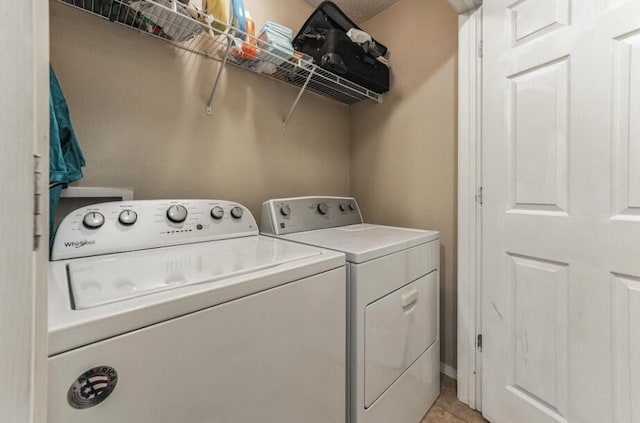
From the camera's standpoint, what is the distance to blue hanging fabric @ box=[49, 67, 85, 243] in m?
0.91

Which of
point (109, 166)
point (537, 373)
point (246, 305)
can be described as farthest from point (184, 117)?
point (537, 373)

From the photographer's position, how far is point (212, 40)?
4.56 feet

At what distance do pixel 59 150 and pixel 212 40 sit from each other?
0.86 metres

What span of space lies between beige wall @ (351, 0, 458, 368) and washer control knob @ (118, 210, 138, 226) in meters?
1.47

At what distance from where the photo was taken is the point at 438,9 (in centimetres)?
167

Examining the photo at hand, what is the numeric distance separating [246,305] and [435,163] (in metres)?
1.44

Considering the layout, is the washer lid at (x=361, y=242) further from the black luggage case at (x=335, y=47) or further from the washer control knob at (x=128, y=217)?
the black luggage case at (x=335, y=47)

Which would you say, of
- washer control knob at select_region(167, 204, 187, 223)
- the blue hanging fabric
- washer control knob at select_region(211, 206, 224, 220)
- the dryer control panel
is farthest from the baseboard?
the blue hanging fabric

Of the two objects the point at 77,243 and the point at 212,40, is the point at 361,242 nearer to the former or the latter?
the point at 77,243

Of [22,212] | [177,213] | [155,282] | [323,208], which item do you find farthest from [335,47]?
[22,212]

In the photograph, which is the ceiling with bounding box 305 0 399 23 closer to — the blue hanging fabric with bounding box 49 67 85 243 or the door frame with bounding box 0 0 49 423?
the blue hanging fabric with bounding box 49 67 85 243

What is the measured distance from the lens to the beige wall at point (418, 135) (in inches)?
64.2

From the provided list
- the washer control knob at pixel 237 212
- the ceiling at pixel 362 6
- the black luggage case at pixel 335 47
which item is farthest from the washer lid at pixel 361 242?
the ceiling at pixel 362 6

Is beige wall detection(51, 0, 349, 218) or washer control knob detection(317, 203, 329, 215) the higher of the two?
beige wall detection(51, 0, 349, 218)
